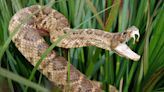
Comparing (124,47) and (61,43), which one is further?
(61,43)

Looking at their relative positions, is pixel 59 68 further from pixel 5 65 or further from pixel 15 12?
pixel 15 12

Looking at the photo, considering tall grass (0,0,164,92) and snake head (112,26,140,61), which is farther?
tall grass (0,0,164,92)

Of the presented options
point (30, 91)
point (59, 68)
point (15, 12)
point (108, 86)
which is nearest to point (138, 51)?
point (108, 86)

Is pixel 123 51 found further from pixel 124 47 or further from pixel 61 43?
pixel 61 43

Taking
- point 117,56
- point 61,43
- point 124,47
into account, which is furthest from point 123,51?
point 61,43

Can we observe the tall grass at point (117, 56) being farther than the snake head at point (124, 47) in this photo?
Yes

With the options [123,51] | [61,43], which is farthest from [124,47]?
[61,43]

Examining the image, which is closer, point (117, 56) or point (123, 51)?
point (123, 51)

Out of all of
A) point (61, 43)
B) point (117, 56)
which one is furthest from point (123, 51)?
point (61, 43)
